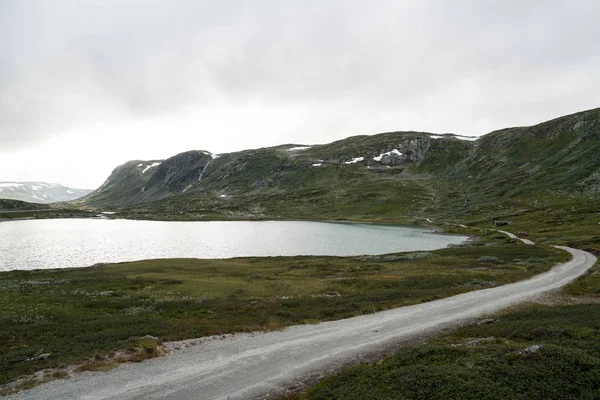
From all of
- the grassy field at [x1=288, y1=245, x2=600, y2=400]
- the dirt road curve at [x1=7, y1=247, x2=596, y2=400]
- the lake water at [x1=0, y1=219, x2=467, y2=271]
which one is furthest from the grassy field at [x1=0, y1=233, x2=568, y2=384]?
the lake water at [x1=0, y1=219, x2=467, y2=271]

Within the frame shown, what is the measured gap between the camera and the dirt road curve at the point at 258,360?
63.7 feet

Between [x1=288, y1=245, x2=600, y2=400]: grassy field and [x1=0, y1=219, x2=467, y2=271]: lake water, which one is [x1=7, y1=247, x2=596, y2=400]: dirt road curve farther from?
[x1=0, y1=219, x2=467, y2=271]: lake water

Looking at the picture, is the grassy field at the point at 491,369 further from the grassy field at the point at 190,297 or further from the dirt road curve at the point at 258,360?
the grassy field at the point at 190,297

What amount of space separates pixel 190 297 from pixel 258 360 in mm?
25290

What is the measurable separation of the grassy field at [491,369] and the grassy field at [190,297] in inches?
494

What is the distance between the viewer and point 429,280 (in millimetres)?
51156

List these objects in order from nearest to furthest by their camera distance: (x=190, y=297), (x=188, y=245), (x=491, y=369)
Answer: (x=491, y=369) < (x=190, y=297) < (x=188, y=245)

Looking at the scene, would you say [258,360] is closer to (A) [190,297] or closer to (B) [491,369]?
A: (B) [491,369]

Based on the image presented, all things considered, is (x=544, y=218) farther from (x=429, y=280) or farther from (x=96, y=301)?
(x=96, y=301)

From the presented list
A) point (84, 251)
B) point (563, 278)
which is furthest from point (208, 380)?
point (84, 251)

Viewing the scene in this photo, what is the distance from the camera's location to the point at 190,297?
151 ft

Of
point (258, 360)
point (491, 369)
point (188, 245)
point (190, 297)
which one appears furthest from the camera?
point (188, 245)

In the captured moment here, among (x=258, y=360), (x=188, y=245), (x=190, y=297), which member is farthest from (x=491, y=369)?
(x=188, y=245)

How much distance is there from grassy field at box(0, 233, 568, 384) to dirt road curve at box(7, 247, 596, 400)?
3.18 m
